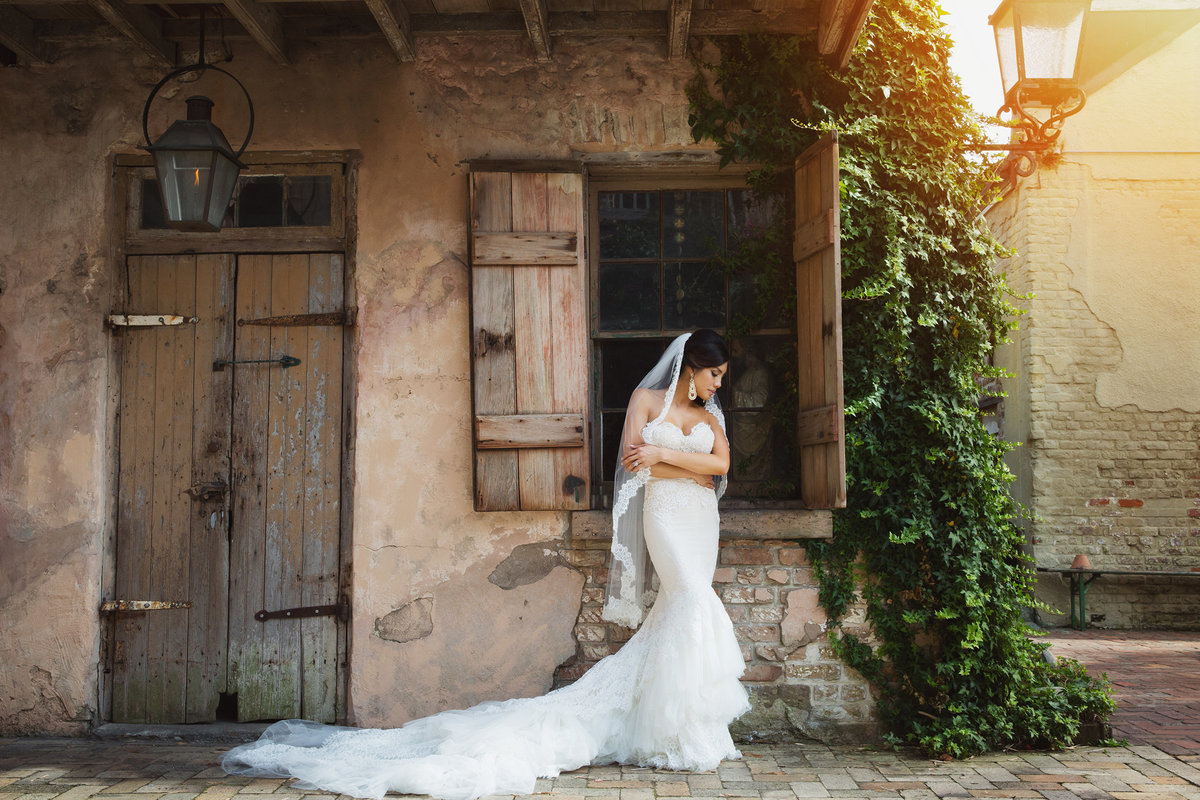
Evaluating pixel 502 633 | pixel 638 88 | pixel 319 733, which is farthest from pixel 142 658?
pixel 638 88

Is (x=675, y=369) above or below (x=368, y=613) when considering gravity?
above

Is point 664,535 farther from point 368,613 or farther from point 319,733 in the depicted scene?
point 319,733

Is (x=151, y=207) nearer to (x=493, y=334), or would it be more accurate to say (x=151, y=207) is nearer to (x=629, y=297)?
(x=493, y=334)

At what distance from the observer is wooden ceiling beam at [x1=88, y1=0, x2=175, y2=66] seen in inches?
168

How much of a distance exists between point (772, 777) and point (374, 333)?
2957 millimetres

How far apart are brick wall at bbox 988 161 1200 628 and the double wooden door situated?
7.38 meters

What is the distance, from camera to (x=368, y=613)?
4656mm

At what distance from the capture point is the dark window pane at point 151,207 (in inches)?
196

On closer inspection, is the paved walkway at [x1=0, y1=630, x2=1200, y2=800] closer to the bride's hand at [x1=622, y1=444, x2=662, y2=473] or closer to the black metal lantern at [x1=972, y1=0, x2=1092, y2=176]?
the bride's hand at [x1=622, y1=444, x2=662, y2=473]

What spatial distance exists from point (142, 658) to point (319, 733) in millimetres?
1159

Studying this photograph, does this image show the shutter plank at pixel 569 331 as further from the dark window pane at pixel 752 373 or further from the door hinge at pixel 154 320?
the door hinge at pixel 154 320

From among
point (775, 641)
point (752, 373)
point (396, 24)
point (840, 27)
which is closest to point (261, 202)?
point (396, 24)

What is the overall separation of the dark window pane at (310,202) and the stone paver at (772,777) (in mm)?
2804

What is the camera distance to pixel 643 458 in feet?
13.7
